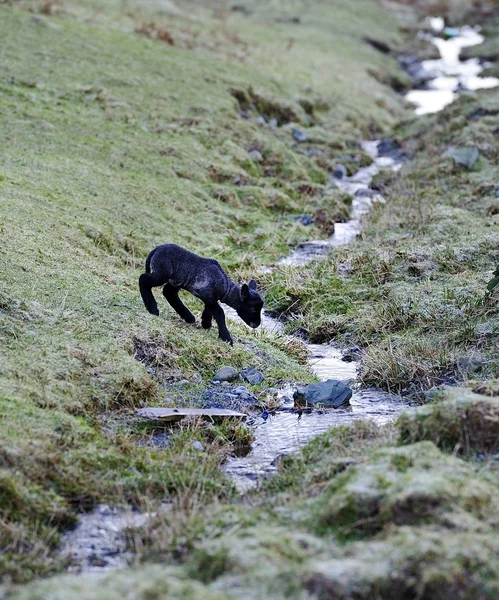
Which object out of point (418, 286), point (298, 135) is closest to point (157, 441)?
point (418, 286)

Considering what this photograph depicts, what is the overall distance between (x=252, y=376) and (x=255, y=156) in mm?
10426

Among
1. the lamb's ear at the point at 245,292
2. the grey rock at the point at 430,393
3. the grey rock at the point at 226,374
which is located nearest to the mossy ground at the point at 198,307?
the grey rock at the point at 226,374

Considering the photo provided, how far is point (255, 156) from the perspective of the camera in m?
19.9

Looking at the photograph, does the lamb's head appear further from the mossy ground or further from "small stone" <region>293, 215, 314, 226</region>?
"small stone" <region>293, 215, 314, 226</region>

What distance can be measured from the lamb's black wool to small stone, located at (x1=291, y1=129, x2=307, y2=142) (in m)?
11.6

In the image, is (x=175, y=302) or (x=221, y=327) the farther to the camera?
(x=175, y=302)

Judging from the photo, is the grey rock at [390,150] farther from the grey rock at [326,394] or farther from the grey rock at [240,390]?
the grey rock at [240,390]

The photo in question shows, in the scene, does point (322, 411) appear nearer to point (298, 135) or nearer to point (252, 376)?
point (252, 376)

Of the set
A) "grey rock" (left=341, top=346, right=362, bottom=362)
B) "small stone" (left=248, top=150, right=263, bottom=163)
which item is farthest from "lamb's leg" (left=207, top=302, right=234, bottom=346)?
"small stone" (left=248, top=150, right=263, bottom=163)

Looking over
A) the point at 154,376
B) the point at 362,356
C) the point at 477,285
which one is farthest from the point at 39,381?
the point at 477,285

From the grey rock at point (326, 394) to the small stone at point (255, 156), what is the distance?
420 inches

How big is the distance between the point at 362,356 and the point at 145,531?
18.0 feet

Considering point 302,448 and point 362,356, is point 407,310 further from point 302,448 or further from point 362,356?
point 302,448

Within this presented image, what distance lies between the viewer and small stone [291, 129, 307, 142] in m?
22.5
